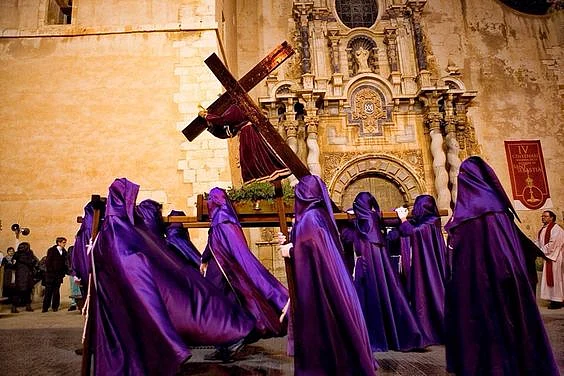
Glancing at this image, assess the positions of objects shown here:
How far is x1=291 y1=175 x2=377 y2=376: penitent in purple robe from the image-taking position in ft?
8.62

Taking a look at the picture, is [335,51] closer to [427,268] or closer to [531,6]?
[531,6]

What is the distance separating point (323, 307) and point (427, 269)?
227cm

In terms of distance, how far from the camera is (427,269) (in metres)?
4.55

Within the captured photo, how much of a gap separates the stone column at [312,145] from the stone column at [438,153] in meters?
3.33

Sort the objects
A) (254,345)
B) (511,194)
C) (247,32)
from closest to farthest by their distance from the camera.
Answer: (254,345) < (511,194) < (247,32)

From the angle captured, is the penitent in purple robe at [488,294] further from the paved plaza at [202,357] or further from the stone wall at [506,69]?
the stone wall at [506,69]

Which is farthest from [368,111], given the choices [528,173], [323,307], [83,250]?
[323,307]

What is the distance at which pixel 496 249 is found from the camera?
275cm

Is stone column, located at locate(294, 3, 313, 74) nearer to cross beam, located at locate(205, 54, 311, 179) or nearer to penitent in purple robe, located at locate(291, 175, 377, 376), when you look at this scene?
Answer: cross beam, located at locate(205, 54, 311, 179)

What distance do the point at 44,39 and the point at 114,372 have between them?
853 centimetres

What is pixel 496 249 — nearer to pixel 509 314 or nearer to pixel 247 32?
pixel 509 314

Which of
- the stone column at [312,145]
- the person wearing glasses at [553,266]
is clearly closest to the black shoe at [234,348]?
the person wearing glasses at [553,266]

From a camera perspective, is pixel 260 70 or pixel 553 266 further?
pixel 553 266

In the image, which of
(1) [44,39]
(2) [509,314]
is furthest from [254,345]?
(1) [44,39]
